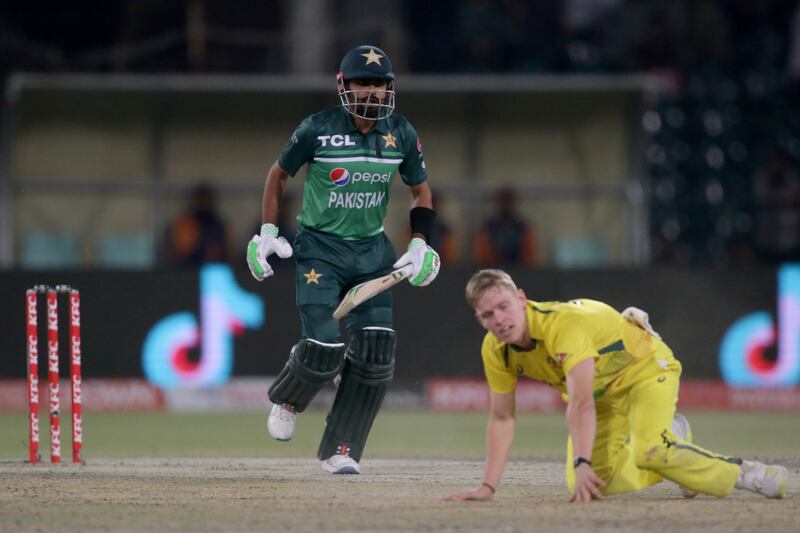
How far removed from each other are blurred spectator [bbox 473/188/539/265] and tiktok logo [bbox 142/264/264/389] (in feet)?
7.83

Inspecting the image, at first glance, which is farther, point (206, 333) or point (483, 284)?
point (206, 333)

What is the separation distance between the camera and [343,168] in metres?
6.82

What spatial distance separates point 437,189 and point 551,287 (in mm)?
2407

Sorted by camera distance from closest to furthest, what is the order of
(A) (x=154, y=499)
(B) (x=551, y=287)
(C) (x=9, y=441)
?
(A) (x=154, y=499) < (C) (x=9, y=441) < (B) (x=551, y=287)

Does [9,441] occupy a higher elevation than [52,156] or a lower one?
lower

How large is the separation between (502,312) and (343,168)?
5.95ft

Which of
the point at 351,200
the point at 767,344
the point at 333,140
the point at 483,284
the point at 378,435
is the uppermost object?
the point at 333,140

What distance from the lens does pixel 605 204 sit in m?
14.4

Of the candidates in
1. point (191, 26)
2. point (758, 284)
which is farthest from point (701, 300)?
point (191, 26)

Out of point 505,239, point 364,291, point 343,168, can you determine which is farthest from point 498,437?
point 505,239

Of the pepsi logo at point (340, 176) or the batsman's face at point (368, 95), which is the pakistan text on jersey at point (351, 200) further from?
the batsman's face at point (368, 95)

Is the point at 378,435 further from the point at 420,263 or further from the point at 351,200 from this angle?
the point at 351,200

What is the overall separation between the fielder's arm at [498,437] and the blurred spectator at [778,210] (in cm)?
851

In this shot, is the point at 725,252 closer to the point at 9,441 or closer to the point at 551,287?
the point at 551,287
